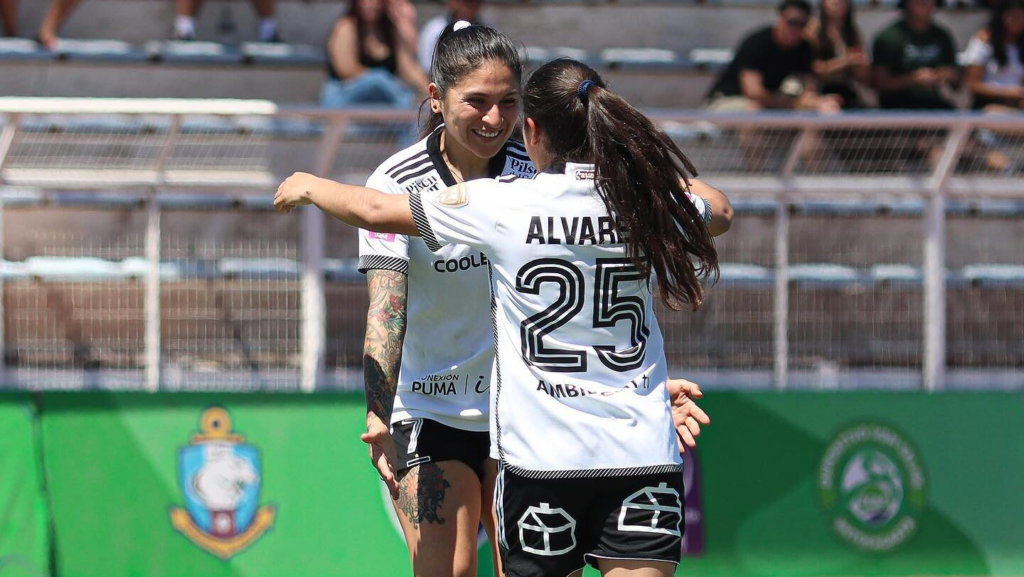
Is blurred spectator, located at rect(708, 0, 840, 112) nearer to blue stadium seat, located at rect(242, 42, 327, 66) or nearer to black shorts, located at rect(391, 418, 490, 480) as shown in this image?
blue stadium seat, located at rect(242, 42, 327, 66)

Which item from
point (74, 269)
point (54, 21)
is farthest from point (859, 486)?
point (54, 21)

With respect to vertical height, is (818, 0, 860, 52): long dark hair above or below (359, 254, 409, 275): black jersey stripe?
above

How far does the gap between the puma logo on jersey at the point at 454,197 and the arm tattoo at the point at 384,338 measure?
2.10 feet

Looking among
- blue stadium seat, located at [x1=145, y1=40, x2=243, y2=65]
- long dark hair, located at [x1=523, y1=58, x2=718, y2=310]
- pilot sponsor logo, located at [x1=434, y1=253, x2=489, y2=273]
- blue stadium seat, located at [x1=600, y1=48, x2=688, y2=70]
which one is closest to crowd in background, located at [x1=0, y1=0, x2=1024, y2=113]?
blue stadium seat, located at [x1=145, y1=40, x2=243, y2=65]

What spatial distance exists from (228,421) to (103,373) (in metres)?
0.98

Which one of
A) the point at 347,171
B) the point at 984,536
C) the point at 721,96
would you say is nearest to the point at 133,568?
the point at 347,171

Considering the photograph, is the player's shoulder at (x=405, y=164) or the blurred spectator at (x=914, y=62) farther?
the blurred spectator at (x=914, y=62)

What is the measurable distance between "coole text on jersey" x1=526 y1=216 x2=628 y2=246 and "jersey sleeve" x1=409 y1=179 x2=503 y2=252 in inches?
3.9

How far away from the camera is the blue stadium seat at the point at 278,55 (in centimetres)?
987

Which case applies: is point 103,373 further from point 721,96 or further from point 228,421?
point 721,96

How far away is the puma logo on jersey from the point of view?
3070mm

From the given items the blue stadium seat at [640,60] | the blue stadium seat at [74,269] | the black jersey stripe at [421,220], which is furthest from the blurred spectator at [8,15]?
the black jersey stripe at [421,220]

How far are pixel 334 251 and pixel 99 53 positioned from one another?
12.0 feet

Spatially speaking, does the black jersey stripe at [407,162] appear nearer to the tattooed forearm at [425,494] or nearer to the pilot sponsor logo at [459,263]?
the pilot sponsor logo at [459,263]
